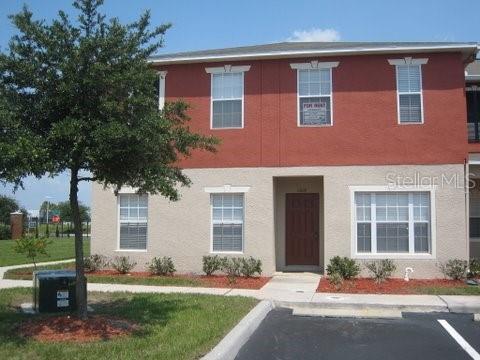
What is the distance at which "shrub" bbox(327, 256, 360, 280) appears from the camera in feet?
48.9

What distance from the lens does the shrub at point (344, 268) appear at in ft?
48.9

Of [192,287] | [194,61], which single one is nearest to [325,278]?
[192,287]

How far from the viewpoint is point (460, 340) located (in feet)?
28.5

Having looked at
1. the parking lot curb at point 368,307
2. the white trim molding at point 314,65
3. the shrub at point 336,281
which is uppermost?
the white trim molding at point 314,65

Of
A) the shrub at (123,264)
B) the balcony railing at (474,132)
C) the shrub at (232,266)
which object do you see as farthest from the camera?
the balcony railing at (474,132)

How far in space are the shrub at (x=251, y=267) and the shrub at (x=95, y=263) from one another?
414 cm

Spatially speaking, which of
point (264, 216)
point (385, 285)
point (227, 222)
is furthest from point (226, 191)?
point (385, 285)

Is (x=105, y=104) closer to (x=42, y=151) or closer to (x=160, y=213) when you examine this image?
(x=42, y=151)

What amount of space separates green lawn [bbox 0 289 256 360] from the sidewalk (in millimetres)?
1010

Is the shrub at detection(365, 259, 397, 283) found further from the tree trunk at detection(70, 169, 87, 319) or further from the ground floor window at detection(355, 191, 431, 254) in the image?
the tree trunk at detection(70, 169, 87, 319)

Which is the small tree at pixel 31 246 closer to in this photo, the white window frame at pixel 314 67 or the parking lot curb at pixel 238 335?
the parking lot curb at pixel 238 335

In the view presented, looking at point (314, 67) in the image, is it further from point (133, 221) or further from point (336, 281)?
point (133, 221)

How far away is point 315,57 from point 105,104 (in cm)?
913

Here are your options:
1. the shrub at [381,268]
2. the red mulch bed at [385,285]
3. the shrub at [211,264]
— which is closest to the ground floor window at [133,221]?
the shrub at [211,264]
